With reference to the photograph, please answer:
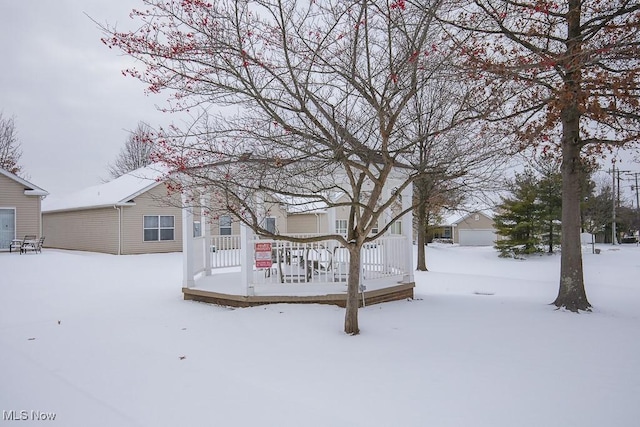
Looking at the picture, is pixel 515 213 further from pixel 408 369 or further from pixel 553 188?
pixel 408 369

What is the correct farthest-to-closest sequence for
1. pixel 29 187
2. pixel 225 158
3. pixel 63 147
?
pixel 63 147
pixel 29 187
pixel 225 158

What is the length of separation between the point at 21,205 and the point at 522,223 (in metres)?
24.3

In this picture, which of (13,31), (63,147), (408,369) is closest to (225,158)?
(408,369)

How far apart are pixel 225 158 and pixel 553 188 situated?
865 inches

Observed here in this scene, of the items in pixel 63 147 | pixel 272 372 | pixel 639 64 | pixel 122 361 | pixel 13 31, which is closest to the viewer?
pixel 272 372

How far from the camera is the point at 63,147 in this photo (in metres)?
27.4

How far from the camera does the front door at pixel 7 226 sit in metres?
17.6

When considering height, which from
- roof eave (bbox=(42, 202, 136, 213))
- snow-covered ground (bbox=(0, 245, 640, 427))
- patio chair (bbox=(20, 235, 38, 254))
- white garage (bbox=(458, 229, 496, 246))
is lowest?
snow-covered ground (bbox=(0, 245, 640, 427))

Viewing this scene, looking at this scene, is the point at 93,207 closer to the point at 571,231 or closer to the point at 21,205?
the point at 21,205

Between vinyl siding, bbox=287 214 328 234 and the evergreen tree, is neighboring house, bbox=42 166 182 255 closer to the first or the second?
vinyl siding, bbox=287 214 328 234

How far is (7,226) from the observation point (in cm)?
1772

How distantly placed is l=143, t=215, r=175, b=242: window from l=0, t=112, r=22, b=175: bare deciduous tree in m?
15.9

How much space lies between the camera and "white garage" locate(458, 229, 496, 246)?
3192cm

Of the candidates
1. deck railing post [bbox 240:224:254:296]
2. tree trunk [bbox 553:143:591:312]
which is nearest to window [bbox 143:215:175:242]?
deck railing post [bbox 240:224:254:296]
